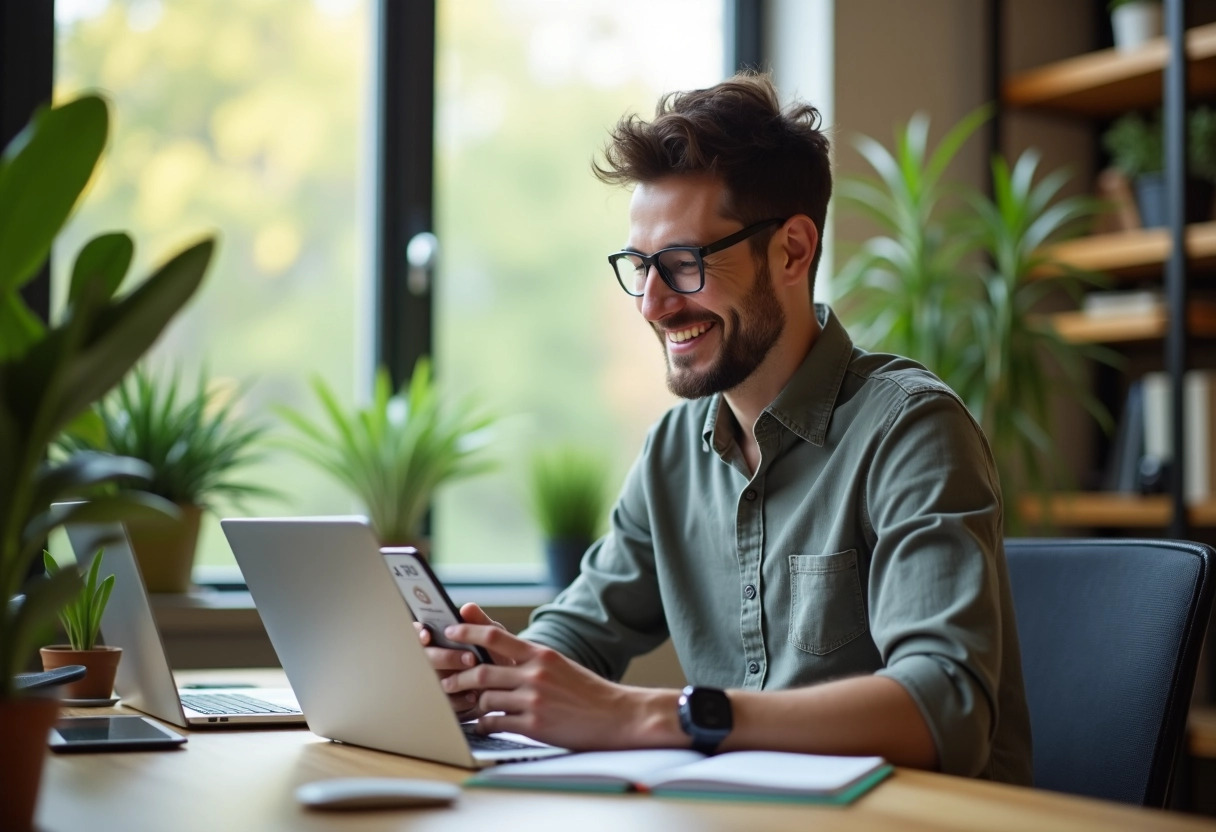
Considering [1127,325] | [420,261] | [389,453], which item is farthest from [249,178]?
[1127,325]

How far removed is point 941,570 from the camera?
1277mm

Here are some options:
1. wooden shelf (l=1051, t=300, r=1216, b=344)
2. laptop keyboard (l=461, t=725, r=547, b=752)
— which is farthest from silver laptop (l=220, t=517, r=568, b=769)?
wooden shelf (l=1051, t=300, r=1216, b=344)

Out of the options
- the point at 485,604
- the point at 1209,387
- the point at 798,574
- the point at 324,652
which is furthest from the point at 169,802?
the point at 1209,387

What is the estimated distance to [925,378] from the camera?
1.51m

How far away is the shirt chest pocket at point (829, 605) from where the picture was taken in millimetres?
1468

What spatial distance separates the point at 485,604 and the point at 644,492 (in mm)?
968

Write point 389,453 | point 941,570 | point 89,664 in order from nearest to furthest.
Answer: point 941,570 < point 89,664 < point 389,453

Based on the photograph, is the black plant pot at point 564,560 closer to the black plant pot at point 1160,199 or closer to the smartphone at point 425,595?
the smartphone at point 425,595

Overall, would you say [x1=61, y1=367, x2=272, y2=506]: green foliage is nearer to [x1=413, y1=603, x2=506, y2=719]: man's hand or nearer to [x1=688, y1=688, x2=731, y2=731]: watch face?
[x1=413, y1=603, x2=506, y2=719]: man's hand

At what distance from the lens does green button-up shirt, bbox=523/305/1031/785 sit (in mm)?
1256

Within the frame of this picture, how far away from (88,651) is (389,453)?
3.61ft

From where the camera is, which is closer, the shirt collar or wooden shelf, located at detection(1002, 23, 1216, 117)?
the shirt collar

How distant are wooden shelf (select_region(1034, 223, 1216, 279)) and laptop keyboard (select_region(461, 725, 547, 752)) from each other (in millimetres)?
2325

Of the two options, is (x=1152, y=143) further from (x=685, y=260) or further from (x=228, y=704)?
(x=228, y=704)
